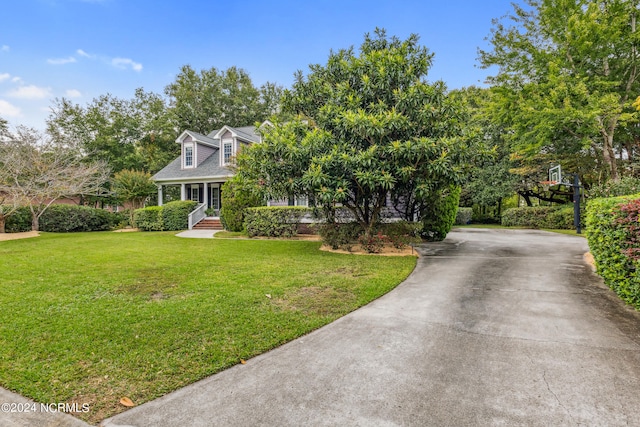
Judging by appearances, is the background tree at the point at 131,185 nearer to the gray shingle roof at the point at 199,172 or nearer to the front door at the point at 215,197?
the gray shingle roof at the point at 199,172

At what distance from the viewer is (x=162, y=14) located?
1334 cm

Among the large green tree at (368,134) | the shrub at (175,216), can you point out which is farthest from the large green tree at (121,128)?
the large green tree at (368,134)

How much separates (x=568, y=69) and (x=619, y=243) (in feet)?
48.6

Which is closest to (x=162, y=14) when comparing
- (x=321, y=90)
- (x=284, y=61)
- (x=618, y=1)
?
(x=284, y=61)

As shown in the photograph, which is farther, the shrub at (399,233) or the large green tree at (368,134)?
the shrub at (399,233)

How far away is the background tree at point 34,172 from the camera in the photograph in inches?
511

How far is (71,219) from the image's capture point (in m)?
17.5

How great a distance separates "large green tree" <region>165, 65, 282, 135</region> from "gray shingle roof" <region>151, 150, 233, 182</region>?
11.0 meters

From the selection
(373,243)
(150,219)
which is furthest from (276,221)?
(150,219)

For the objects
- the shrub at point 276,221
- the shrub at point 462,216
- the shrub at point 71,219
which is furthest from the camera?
the shrub at point 462,216

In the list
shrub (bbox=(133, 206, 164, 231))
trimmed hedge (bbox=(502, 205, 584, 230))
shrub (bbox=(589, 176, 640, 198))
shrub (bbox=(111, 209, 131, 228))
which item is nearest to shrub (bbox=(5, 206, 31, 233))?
shrub (bbox=(111, 209, 131, 228))

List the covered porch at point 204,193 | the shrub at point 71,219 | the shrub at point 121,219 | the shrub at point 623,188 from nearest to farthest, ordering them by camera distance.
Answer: the shrub at point 623,188
the shrub at point 71,219
the covered porch at point 204,193
the shrub at point 121,219

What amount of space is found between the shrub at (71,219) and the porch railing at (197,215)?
5.85 m

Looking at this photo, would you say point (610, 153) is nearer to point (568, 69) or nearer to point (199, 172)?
point (568, 69)
